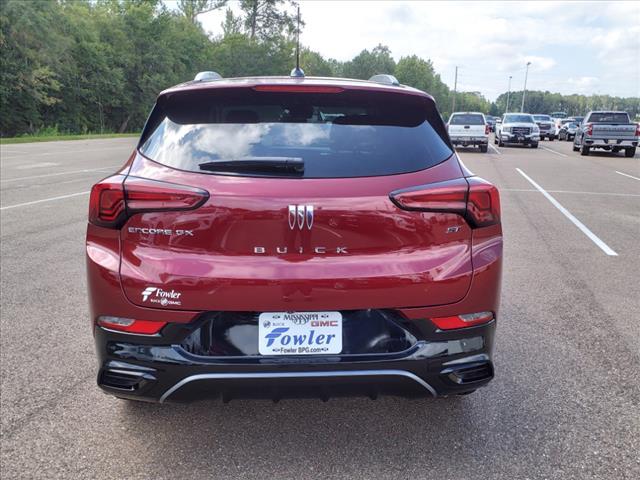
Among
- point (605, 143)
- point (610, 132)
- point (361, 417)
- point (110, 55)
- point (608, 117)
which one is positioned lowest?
point (361, 417)

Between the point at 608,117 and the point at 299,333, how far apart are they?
86.2 ft

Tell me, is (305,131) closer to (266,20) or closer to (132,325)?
(132,325)

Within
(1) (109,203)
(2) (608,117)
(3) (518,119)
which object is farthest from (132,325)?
(3) (518,119)

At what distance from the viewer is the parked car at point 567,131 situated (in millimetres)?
41062

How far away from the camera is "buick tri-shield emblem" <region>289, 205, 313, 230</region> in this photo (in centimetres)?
233

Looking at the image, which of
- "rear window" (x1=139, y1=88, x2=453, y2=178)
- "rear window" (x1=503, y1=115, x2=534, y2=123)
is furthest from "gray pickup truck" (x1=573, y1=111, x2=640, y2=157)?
"rear window" (x1=139, y1=88, x2=453, y2=178)

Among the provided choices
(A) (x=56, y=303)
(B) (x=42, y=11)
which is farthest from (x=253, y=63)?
(A) (x=56, y=303)

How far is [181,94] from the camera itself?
9.09ft

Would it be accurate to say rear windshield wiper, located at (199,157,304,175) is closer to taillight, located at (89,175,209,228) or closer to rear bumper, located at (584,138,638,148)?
taillight, located at (89,175,209,228)

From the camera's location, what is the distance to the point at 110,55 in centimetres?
5059

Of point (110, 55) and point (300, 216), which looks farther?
point (110, 55)

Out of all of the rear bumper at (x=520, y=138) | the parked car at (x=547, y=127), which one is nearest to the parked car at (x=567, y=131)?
the parked car at (x=547, y=127)

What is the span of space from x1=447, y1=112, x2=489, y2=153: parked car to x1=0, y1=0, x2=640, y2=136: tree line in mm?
30156

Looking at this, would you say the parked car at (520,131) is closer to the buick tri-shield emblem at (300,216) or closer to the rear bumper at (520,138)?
the rear bumper at (520,138)
